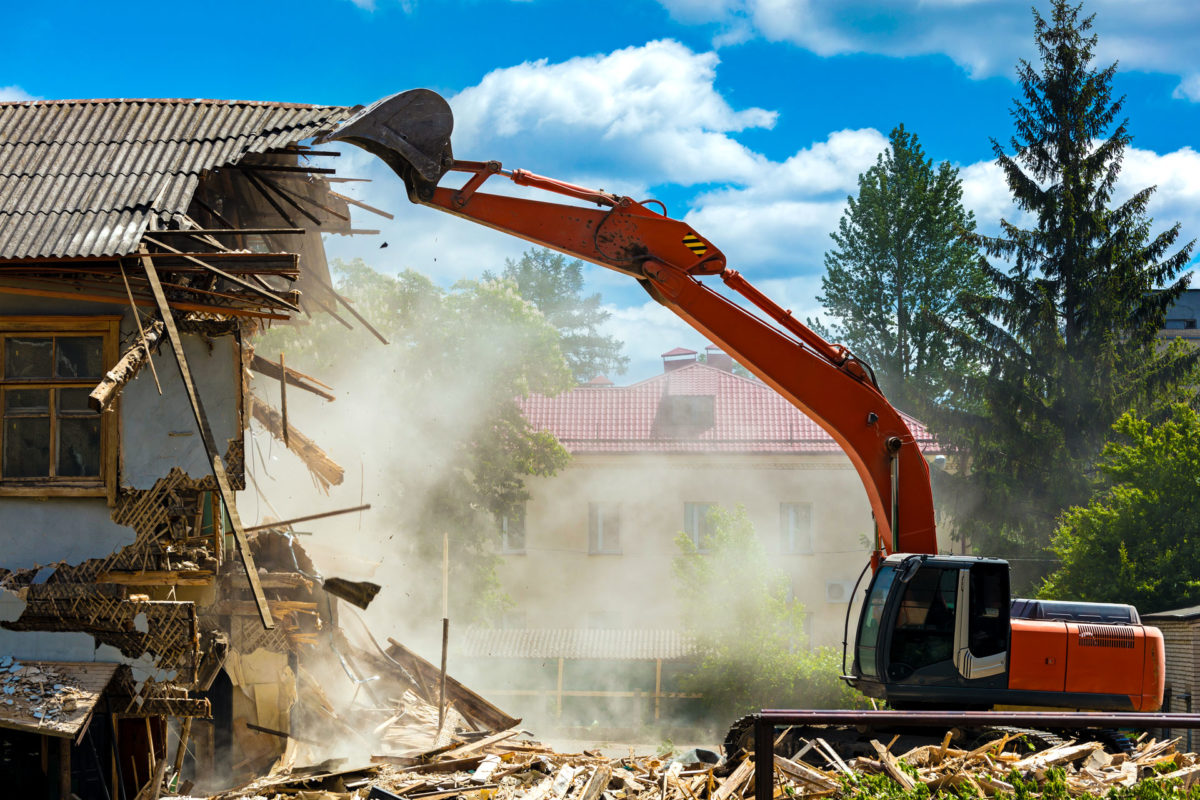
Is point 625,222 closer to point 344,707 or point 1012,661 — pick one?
point 1012,661

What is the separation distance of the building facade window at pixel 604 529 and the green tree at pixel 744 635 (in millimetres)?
7167

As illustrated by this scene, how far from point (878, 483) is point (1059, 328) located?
2544cm

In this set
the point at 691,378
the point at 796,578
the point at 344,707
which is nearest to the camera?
the point at 344,707

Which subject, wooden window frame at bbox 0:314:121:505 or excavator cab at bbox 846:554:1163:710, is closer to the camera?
excavator cab at bbox 846:554:1163:710

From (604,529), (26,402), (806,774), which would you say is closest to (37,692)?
(26,402)

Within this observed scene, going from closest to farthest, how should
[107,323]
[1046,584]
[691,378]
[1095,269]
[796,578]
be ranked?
[107,323] < [1046,584] < [1095,269] < [796,578] < [691,378]

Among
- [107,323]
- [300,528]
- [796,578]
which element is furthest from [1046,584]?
[107,323]

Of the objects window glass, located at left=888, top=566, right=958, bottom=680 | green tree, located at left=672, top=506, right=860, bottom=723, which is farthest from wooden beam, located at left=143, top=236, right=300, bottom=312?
green tree, located at left=672, top=506, right=860, bottom=723

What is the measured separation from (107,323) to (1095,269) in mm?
29807

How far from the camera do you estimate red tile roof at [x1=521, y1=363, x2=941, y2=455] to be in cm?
3575

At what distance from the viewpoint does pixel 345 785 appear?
10.6 metres

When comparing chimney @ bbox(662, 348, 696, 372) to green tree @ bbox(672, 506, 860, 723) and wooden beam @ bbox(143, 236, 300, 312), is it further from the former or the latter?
wooden beam @ bbox(143, 236, 300, 312)

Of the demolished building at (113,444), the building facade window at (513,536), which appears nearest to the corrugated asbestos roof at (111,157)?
Result: the demolished building at (113,444)

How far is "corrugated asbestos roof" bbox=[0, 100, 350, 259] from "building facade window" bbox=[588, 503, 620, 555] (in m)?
24.6
